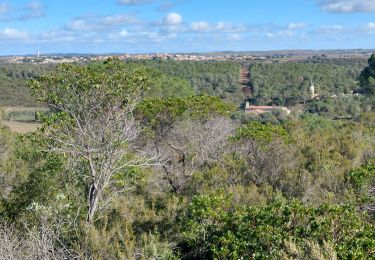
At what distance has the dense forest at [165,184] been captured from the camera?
7.52 m

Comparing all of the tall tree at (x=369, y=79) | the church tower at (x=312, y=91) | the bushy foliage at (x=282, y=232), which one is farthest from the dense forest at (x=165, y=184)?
the church tower at (x=312, y=91)

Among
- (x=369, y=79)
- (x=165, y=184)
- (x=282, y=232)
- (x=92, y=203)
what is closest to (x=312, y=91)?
(x=369, y=79)

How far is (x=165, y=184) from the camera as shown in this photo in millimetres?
16016

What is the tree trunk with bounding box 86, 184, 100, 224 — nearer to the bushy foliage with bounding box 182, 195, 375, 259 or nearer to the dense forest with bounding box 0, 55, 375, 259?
the dense forest with bounding box 0, 55, 375, 259

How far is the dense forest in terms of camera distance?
24.7 ft

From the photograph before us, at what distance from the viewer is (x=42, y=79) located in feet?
37.2

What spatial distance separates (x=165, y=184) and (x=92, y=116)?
499cm

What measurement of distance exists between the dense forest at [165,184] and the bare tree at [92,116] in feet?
0.10

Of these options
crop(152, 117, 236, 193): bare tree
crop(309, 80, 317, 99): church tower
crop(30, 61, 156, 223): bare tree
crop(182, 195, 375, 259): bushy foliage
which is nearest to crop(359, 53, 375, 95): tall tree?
crop(309, 80, 317, 99): church tower

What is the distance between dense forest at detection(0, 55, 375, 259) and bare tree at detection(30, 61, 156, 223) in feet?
0.10

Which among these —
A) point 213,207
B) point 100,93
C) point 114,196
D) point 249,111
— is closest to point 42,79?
point 100,93

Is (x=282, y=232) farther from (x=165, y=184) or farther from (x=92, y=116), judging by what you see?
(x=165, y=184)

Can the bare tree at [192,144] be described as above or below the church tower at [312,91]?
above

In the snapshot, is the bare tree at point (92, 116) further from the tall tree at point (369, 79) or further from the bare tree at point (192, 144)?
the tall tree at point (369, 79)
